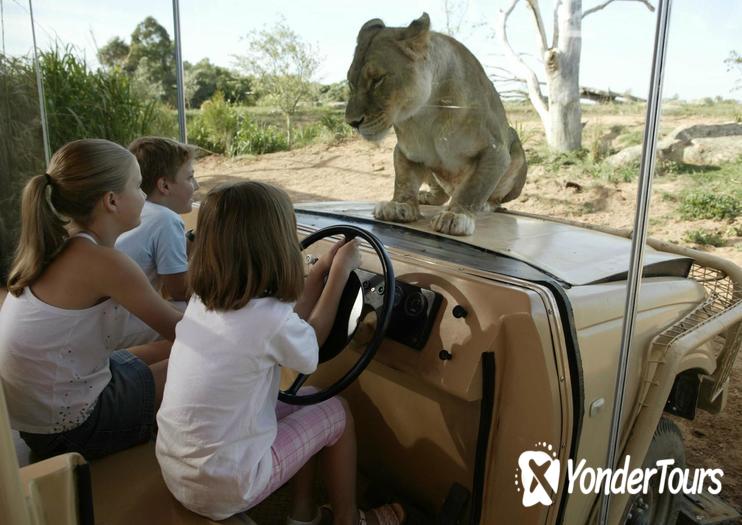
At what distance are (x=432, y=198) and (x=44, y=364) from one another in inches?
78.2

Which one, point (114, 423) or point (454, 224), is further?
point (454, 224)

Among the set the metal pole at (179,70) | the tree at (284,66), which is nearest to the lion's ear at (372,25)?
the tree at (284,66)

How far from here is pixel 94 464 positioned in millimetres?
1654

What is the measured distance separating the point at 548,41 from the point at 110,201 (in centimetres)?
160

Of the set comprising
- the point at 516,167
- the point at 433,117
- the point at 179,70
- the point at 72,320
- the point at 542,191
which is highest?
the point at 179,70

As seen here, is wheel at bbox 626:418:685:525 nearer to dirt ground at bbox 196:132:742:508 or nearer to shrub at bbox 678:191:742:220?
dirt ground at bbox 196:132:742:508

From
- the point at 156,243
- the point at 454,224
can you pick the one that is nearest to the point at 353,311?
the point at 454,224

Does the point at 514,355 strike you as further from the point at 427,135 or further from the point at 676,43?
the point at 427,135

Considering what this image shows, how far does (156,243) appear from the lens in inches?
93.8

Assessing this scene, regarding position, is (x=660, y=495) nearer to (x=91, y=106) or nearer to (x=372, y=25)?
(x=372, y=25)

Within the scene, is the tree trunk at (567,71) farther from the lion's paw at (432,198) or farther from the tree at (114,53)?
the tree at (114,53)

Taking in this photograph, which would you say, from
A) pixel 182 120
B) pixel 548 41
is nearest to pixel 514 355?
pixel 548 41

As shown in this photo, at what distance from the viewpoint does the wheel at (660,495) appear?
1939mm

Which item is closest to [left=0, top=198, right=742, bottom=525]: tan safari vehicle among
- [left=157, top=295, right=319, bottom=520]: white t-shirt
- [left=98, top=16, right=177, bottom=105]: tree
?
[left=157, top=295, right=319, bottom=520]: white t-shirt
